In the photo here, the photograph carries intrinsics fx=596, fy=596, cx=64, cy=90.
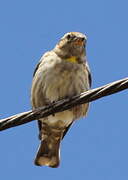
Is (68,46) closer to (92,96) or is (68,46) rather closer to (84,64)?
(84,64)

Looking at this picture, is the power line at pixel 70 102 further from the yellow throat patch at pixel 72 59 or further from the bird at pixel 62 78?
the yellow throat patch at pixel 72 59

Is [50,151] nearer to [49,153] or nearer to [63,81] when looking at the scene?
[49,153]

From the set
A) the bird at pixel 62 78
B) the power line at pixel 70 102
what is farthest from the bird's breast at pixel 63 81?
the power line at pixel 70 102

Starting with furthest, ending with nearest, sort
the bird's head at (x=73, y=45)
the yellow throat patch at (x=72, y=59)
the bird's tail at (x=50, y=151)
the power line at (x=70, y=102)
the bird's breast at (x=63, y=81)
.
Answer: the bird's tail at (x=50, y=151)
the bird's head at (x=73, y=45)
the yellow throat patch at (x=72, y=59)
the bird's breast at (x=63, y=81)
the power line at (x=70, y=102)

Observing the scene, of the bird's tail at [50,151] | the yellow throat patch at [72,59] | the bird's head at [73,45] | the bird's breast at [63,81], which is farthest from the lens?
the bird's tail at [50,151]

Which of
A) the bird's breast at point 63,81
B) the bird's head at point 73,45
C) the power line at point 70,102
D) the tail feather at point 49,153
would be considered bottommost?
the power line at point 70,102

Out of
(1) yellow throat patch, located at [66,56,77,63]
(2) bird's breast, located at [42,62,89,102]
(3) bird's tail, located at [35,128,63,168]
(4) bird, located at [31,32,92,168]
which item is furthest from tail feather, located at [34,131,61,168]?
(1) yellow throat patch, located at [66,56,77,63]

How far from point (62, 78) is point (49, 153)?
79.1 inches

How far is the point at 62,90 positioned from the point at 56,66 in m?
0.44

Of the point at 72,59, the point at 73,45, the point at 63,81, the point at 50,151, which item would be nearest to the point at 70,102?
the point at 63,81

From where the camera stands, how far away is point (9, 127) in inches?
308

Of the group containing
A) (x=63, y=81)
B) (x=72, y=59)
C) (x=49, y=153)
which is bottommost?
(x=49, y=153)

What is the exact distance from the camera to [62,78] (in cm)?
1002

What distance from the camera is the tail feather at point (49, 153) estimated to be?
444 inches
